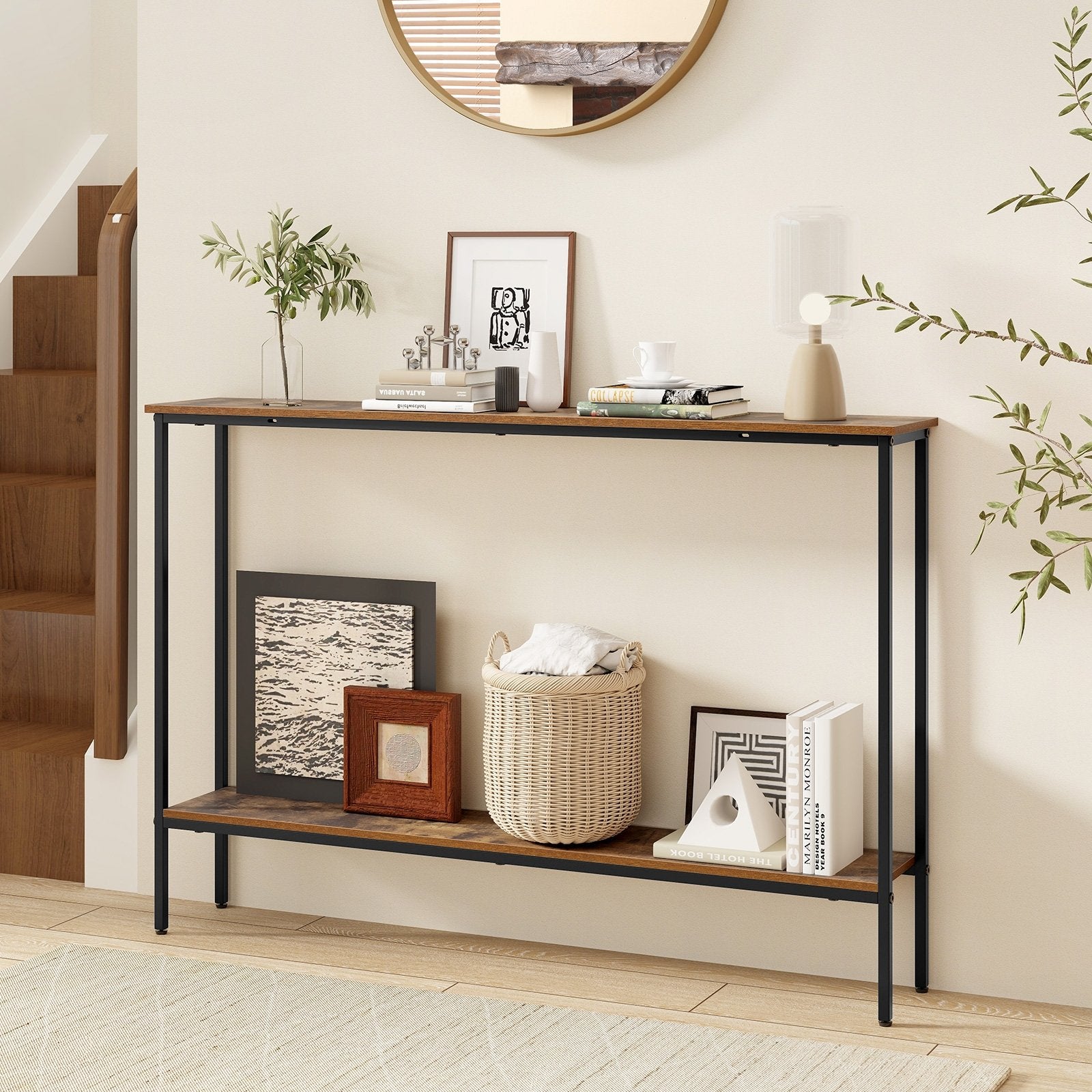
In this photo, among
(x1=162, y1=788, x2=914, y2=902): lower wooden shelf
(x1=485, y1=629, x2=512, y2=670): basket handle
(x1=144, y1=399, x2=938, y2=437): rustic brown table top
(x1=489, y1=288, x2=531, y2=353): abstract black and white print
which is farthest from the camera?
(x1=489, y1=288, x2=531, y2=353): abstract black and white print

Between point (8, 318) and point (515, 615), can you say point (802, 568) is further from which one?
point (8, 318)

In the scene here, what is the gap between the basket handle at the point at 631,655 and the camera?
9.07ft

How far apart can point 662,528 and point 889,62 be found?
2.95 ft

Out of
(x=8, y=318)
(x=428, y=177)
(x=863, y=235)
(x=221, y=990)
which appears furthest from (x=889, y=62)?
(x=8, y=318)

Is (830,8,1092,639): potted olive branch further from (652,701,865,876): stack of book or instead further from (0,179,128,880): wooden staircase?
(0,179,128,880): wooden staircase

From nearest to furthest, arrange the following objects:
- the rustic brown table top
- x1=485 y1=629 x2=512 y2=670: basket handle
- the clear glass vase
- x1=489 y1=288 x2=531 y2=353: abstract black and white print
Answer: the rustic brown table top
x1=485 y1=629 x2=512 y2=670: basket handle
x1=489 y1=288 x2=531 y2=353: abstract black and white print
the clear glass vase

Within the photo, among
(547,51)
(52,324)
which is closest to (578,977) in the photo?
(547,51)

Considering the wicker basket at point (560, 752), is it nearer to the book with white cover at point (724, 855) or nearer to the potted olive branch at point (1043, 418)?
the book with white cover at point (724, 855)

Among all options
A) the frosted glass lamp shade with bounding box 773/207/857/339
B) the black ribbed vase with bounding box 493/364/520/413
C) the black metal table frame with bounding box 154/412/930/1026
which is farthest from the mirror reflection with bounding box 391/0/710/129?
the black metal table frame with bounding box 154/412/930/1026

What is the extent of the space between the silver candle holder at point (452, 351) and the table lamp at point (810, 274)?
1.86ft

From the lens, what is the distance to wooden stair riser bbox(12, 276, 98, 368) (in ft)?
13.9

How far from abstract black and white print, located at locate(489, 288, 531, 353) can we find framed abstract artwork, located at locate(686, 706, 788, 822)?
0.75 metres

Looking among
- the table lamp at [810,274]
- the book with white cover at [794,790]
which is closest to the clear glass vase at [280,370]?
the table lamp at [810,274]

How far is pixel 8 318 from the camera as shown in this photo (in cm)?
429
